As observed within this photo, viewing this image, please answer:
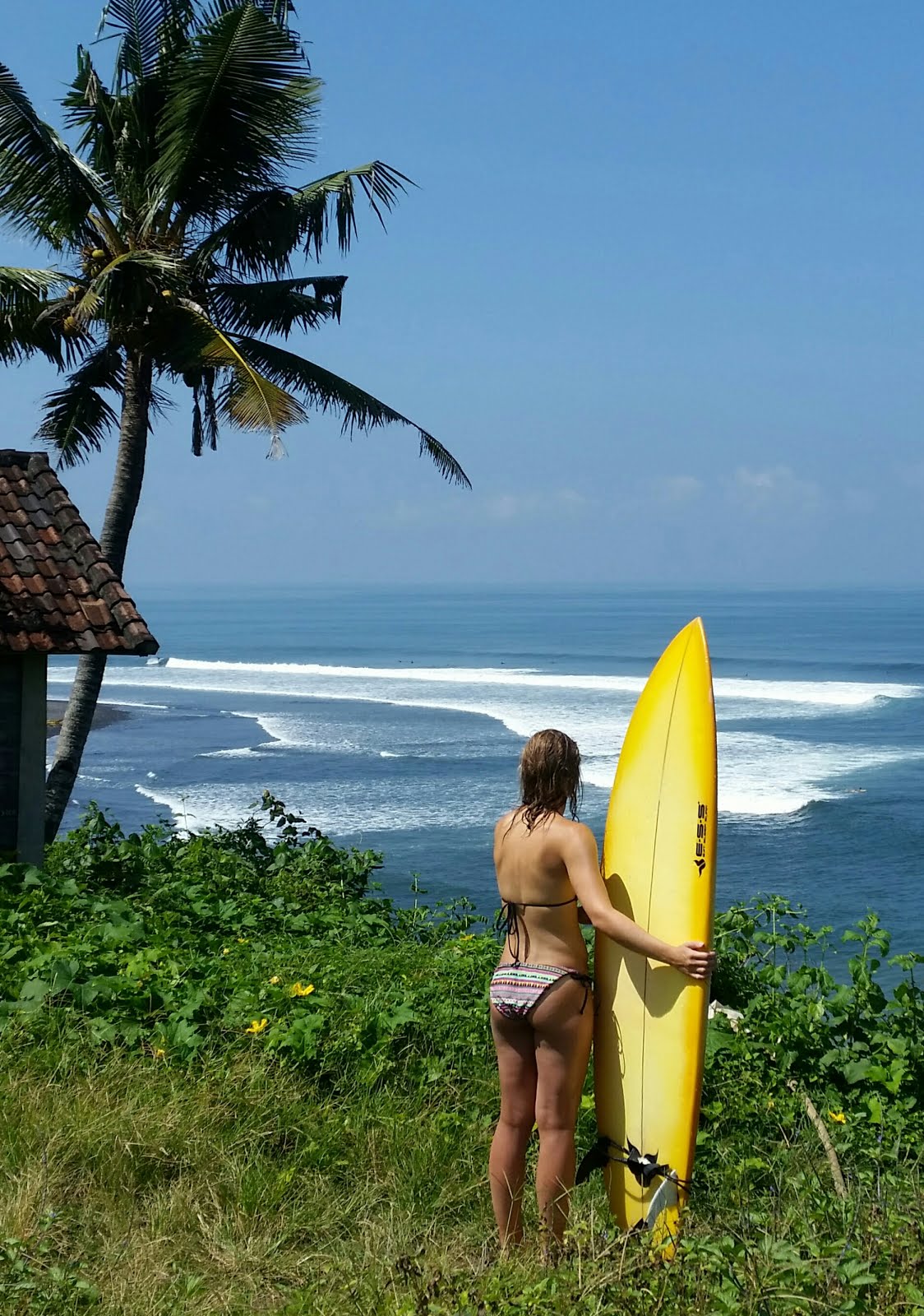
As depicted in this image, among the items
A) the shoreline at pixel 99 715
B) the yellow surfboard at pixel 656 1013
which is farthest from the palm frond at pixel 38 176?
the shoreline at pixel 99 715

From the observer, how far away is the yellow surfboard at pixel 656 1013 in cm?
408

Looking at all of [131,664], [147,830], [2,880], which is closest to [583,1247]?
[2,880]

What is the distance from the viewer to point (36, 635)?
819 cm

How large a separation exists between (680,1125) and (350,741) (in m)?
25.2

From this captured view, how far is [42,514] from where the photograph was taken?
380 inches

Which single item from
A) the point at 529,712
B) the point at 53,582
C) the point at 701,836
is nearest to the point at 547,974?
the point at 701,836

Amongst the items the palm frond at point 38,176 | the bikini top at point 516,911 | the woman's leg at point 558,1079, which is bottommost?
the woman's leg at point 558,1079

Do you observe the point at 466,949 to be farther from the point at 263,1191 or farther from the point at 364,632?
the point at 364,632

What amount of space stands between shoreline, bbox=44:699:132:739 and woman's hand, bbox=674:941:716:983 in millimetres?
27953

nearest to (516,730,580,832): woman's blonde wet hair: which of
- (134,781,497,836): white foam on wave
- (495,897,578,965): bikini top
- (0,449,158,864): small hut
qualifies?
(495,897,578,965): bikini top

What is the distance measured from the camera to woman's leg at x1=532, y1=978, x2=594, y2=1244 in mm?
3732

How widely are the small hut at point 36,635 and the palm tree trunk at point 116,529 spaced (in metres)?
3.30

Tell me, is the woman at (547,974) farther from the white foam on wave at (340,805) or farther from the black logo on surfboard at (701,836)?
the white foam on wave at (340,805)

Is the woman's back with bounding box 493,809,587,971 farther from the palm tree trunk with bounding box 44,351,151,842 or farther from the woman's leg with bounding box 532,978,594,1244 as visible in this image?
the palm tree trunk with bounding box 44,351,151,842
